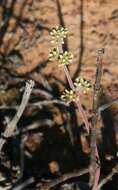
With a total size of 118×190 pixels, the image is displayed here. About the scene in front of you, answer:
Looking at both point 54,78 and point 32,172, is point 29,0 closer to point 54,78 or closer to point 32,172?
point 54,78

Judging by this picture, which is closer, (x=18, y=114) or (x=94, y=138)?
(x=94, y=138)

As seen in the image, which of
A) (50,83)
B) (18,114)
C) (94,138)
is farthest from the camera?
(50,83)

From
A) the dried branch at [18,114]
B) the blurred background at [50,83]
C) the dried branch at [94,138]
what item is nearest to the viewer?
the dried branch at [94,138]

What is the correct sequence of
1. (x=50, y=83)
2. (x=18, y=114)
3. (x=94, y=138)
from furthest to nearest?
(x=50, y=83) → (x=18, y=114) → (x=94, y=138)

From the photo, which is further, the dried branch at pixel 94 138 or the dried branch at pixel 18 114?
the dried branch at pixel 18 114

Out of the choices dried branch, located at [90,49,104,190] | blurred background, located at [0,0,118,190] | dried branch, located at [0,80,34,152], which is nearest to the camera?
dried branch, located at [90,49,104,190]

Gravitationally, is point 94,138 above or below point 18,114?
below

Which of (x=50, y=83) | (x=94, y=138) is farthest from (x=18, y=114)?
(x=50, y=83)

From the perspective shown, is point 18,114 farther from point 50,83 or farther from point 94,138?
point 50,83
